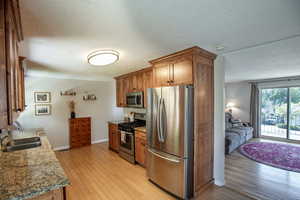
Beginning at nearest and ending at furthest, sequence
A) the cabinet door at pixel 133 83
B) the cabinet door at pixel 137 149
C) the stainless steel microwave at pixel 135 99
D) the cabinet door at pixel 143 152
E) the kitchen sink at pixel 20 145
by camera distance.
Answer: the kitchen sink at pixel 20 145
the cabinet door at pixel 143 152
the cabinet door at pixel 137 149
the stainless steel microwave at pixel 135 99
the cabinet door at pixel 133 83

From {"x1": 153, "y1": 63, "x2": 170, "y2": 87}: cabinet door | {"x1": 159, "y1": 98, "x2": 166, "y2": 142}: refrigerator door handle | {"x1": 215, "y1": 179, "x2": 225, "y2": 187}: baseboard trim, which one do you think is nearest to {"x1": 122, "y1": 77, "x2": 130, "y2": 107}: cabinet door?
{"x1": 153, "y1": 63, "x2": 170, "y2": 87}: cabinet door

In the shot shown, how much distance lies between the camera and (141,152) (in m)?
3.27

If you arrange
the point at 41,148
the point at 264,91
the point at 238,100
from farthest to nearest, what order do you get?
1. the point at 238,100
2. the point at 264,91
3. the point at 41,148

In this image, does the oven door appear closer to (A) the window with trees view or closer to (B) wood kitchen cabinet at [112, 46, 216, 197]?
(B) wood kitchen cabinet at [112, 46, 216, 197]

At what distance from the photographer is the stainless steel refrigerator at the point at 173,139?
214cm

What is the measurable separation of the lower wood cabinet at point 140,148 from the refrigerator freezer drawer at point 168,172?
509 millimetres

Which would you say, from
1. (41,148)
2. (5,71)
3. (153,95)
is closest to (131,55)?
(153,95)

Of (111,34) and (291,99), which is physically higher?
(111,34)

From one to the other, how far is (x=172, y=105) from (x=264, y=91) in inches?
241

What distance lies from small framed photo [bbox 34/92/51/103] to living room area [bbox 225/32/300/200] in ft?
16.7

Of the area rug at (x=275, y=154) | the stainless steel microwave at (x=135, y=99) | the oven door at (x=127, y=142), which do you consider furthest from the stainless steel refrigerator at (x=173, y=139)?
the area rug at (x=275, y=154)

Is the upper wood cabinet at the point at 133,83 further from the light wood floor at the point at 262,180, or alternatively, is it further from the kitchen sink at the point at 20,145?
the light wood floor at the point at 262,180

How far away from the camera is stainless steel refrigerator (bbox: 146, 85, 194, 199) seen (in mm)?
2141

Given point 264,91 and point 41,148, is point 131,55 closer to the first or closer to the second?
point 41,148
